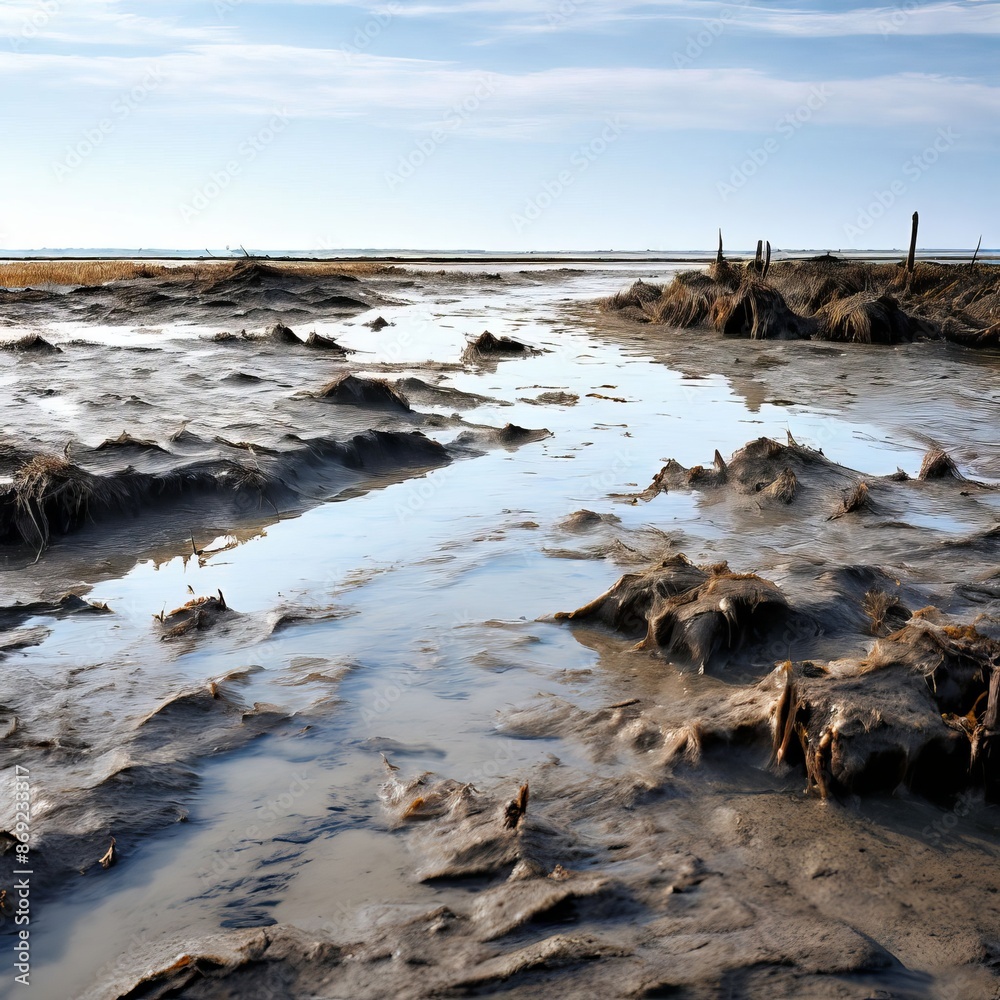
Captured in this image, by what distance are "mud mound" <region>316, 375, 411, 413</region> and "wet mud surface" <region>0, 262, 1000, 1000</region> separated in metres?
1.29

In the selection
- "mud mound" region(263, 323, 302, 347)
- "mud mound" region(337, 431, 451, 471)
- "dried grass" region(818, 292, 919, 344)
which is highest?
"dried grass" region(818, 292, 919, 344)

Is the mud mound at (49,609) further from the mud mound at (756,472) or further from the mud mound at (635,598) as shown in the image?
the mud mound at (756,472)

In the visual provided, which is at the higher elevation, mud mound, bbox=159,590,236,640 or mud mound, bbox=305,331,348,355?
mud mound, bbox=305,331,348,355

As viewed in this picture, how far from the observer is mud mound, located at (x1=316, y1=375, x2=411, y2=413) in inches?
378

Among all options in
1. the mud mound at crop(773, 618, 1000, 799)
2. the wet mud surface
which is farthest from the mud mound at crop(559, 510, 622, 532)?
the mud mound at crop(773, 618, 1000, 799)

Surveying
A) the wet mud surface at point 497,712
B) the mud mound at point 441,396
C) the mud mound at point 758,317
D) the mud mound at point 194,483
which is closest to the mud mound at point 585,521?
the wet mud surface at point 497,712

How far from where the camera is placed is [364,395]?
31.8 feet

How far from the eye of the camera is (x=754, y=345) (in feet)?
58.2

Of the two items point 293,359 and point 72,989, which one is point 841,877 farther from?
point 293,359

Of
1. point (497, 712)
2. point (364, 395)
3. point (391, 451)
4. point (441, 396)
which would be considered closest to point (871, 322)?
point (441, 396)

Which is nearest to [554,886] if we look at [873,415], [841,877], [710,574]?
[841,877]

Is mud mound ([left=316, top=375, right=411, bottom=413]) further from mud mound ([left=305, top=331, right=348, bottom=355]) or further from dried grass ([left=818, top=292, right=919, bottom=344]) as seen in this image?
dried grass ([left=818, top=292, right=919, bottom=344])

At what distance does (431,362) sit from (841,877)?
1219 cm

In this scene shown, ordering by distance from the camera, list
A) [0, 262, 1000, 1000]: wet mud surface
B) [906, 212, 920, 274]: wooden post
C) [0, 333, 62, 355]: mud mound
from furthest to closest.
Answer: [906, 212, 920, 274]: wooden post, [0, 333, 62, 355]: mud mound, [0, 262, 1000, 1000]: wet mud surface
